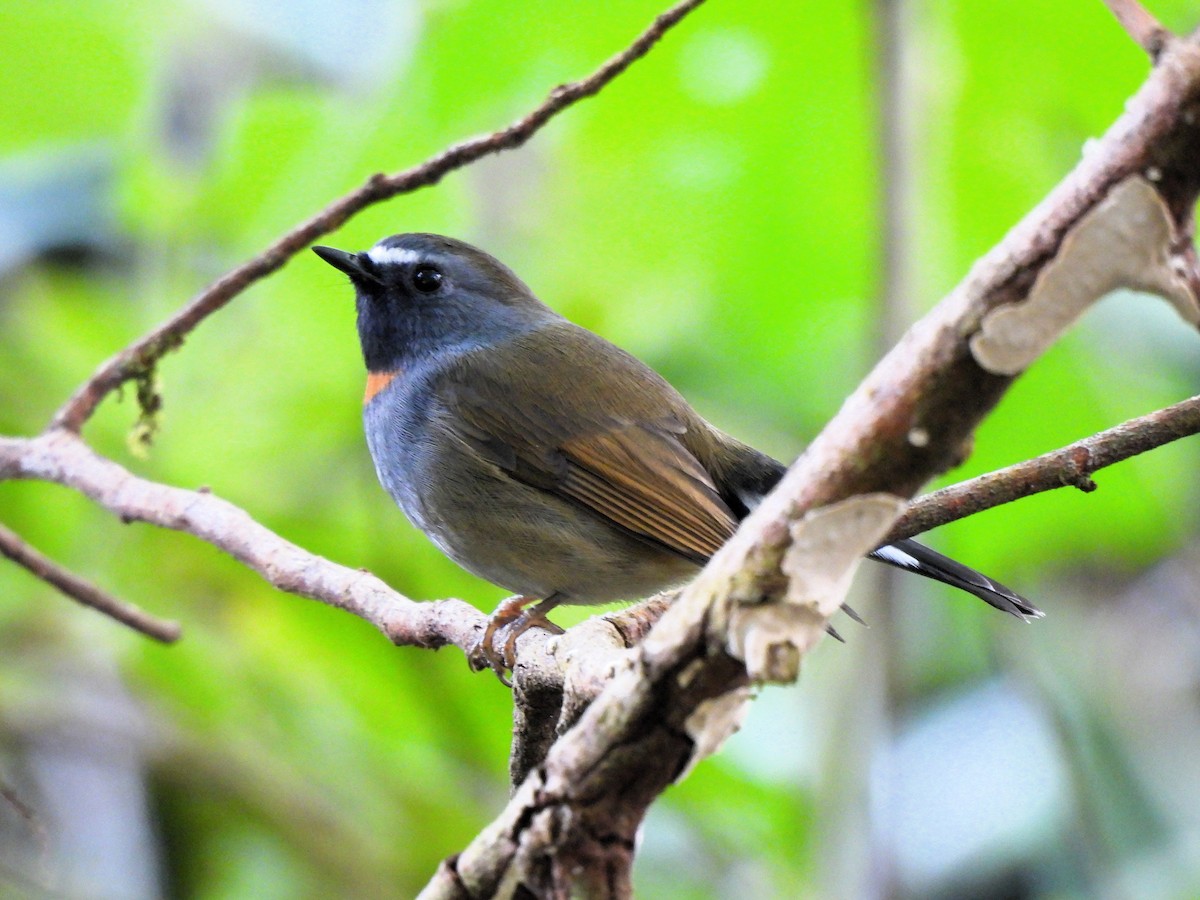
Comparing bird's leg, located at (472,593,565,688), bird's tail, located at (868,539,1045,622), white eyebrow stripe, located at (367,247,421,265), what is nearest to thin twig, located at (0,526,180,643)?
bird's leg, located at (472,593,565,688)

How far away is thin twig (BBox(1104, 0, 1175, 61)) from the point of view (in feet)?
3.05

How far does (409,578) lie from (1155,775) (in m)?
2.19

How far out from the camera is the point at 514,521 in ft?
9.08

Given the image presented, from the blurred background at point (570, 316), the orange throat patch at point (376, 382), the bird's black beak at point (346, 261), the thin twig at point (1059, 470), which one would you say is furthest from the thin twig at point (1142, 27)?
the orange throat patch at point (376, 382)

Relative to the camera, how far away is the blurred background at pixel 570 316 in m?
3.14

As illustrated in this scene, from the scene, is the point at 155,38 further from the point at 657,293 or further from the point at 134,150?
the point at 657,293

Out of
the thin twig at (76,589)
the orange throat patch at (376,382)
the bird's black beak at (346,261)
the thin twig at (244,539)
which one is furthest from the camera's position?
the orange throat patch at (376,382)

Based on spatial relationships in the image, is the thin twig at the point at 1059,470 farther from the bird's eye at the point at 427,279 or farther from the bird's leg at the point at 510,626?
the bird's eye at the point at 427,279

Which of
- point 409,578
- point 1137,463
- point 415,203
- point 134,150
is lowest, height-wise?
point 409,578

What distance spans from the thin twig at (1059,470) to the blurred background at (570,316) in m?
1.07

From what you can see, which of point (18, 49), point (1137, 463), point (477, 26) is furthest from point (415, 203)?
point (1137, 463)

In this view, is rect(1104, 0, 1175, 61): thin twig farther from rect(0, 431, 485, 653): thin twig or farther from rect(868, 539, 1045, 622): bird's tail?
rect(0, 431, 485, 653): thin twig

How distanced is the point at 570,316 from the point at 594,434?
3.05 feet

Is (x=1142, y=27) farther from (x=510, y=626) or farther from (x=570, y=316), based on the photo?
(x=570, y=316)
